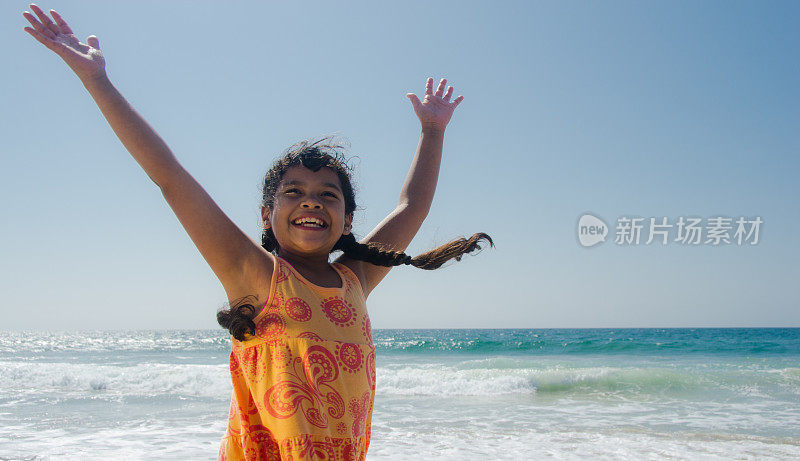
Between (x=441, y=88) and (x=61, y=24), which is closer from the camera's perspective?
(x=61, y=24)

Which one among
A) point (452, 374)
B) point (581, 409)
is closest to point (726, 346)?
point (452, 374)

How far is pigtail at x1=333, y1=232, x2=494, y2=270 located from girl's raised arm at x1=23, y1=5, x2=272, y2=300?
0.41 m

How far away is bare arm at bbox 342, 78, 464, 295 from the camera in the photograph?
196 centimetres

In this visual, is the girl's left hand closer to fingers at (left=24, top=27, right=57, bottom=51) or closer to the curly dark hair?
the curly dark hair

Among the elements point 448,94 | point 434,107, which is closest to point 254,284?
point 434,107

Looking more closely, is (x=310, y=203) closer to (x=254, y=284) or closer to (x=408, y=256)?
(x=254, y=284)

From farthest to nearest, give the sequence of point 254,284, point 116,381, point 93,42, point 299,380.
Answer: point 116,381
point 93,42
point 254,284
point 299,380

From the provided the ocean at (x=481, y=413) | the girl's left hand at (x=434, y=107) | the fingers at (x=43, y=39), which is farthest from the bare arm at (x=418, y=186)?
the ocean at (x=481, y=413)

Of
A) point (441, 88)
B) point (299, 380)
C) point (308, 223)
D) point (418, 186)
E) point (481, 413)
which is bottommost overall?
point (481, 413)

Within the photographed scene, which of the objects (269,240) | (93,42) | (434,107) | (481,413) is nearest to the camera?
(93,42)

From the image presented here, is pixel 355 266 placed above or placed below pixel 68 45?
below

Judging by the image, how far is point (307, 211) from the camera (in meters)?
1.65

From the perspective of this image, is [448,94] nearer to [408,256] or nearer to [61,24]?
[408,256]

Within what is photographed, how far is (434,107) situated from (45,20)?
53.1 inches
